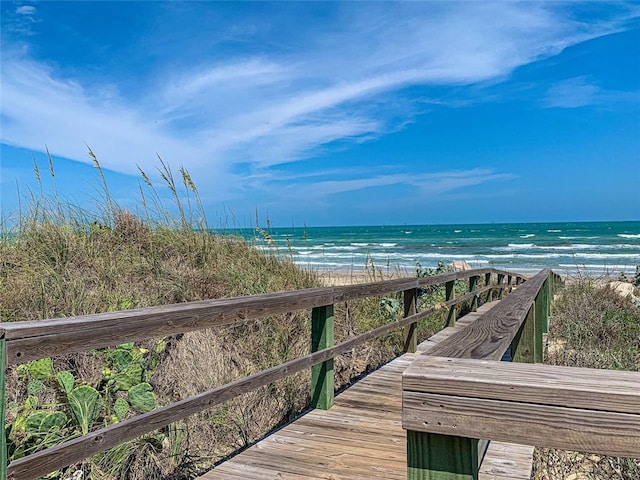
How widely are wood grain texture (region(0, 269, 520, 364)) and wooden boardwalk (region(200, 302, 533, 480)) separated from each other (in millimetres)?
811

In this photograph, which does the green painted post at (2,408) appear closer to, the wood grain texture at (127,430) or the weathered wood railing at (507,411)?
the wood grain texture at (127,430)

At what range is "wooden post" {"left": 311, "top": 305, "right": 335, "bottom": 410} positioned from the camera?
4027 millimetres

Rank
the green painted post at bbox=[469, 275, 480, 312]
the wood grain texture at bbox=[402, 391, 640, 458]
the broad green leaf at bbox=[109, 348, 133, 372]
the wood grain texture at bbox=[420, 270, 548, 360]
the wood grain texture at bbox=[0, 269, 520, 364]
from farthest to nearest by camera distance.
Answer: the green painted post at bbox=[469, 275, 480, 312] → the broad green leaf at bbox=[109, 348, 133, 372] → the wood grain texture at bbox=[0, 269, 520, 364] → the wood grain texture at bbox=[420, 270, 548, 360] → the wood grain texture at bbox=[402, 391, 640, 458]

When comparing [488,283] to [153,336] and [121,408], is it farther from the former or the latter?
[153,336]

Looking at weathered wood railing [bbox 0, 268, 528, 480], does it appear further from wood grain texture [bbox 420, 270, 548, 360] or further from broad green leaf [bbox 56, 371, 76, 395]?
wood grain texture [bbox 420, 270, 548, 360]

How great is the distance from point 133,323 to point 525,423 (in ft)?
5.81

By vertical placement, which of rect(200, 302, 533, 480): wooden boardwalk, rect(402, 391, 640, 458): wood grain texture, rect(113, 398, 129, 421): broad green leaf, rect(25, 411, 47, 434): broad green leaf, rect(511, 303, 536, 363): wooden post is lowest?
rect(200, 302, 533, 480): wooden boardwalk

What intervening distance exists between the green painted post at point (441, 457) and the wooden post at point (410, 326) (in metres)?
4.99

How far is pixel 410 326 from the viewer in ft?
20.1

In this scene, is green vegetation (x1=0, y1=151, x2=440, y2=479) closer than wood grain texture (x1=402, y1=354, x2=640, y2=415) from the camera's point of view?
No

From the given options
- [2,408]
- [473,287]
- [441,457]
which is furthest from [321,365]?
[473,287]

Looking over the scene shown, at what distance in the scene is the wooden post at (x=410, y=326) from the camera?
597 cm

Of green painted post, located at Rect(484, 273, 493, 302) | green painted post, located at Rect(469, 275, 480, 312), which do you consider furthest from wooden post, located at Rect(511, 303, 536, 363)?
green painted post, located at Rect(484, 273, 493, 302)

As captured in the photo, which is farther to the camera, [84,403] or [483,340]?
[84,403]
